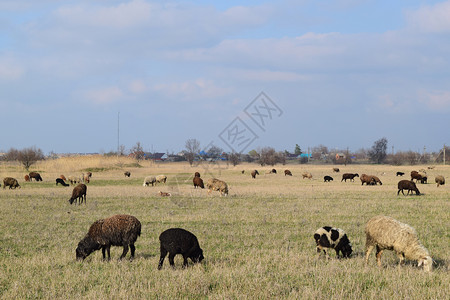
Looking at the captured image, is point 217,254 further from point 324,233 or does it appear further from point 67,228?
point 67,228

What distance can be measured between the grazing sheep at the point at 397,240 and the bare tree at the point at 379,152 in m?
117

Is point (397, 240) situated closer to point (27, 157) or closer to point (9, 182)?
point (9, 182)

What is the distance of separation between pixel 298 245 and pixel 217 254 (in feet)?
8.56

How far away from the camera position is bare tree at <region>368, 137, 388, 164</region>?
4663 inches

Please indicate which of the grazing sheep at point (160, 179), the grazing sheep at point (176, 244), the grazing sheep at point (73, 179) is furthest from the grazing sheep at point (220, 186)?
the grazing sheep at point (73, 179)

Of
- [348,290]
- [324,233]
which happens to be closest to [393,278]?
[348,290]

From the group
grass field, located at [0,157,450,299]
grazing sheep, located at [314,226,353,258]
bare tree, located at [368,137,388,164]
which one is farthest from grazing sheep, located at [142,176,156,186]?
bare tree, located at [368,137,388,164]

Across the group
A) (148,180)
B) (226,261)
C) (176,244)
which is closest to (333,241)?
(226,261)

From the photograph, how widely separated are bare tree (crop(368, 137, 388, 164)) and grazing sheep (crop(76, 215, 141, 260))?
119 meters

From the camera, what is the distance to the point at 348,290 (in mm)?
7023

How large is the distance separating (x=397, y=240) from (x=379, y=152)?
118263mm

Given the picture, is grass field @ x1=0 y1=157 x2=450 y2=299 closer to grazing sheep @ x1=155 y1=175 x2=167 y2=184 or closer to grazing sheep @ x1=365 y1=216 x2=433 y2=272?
grazing sheep @ x1=365 y1=216 x2=433 y2=272

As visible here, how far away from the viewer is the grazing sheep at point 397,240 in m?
8.72

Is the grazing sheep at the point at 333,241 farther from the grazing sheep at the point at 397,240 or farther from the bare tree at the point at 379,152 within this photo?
the bare tree at the point at 379,152
